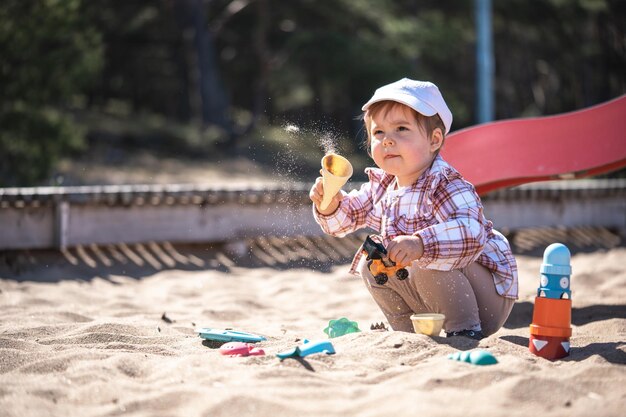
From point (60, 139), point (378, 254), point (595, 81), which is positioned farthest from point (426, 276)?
point (595, 81)

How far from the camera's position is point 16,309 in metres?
3.91

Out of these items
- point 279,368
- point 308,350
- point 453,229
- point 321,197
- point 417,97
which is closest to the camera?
point 279,368

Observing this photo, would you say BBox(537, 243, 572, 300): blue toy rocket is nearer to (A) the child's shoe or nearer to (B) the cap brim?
(A) the child's shoe

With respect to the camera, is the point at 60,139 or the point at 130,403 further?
the point at 60,139

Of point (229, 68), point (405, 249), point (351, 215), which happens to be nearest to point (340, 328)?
point (351, 215)

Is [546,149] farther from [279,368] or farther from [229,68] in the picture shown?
[229,68]

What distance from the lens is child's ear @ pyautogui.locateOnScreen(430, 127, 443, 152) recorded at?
9.89 feet

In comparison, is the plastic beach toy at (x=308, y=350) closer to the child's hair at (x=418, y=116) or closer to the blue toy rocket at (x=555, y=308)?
the blue toy rocket at (x=555, y=308)

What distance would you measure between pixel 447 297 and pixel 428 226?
10.6 inches

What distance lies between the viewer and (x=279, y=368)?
2.48 meters

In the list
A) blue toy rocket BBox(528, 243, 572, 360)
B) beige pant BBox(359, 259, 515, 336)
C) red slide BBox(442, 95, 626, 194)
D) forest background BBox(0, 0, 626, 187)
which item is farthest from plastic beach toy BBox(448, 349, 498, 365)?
forest background BBox(0, 0, 626, 187)

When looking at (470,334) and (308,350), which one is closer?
(308,350)

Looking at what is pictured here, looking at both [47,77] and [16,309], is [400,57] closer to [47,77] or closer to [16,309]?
[47,77]

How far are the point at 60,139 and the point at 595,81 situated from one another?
1457 centimetres
